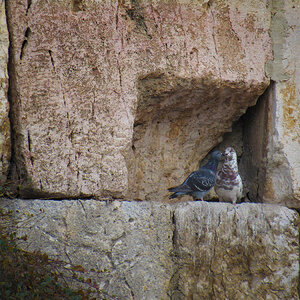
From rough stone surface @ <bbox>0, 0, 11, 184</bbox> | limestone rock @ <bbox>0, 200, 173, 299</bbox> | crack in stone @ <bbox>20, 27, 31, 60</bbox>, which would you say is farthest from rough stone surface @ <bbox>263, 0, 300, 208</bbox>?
rough stone surface @ <bbox>0, 0, 11, 184</bbox>

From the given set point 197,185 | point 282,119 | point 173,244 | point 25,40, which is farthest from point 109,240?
point 282,119

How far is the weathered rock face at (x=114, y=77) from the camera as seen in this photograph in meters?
3.61

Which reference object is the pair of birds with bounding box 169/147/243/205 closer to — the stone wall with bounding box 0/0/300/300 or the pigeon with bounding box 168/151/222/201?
the pigeon with bounding box 168/151/222/201

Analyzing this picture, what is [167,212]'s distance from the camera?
3.66 m

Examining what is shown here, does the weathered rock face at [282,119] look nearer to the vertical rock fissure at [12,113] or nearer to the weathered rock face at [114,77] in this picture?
the weathered rock face at [114,77]

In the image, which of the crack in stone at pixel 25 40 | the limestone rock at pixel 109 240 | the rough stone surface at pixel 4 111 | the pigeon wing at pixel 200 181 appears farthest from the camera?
the pigeon wing at pixel 200 181

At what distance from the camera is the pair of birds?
13.0ft

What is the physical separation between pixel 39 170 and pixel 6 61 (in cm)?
78

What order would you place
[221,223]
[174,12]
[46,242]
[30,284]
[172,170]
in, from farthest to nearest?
[172,170], [174,12], [221,223], [46,242], [30,284]

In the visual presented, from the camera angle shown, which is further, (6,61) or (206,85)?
(206,85)

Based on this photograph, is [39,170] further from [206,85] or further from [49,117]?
[206,85]

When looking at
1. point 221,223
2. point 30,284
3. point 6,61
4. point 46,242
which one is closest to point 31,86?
point 6,61

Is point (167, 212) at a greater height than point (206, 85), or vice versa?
point (206, 85)

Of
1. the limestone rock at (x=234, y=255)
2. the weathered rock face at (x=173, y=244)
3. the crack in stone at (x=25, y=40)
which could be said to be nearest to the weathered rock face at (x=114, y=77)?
the crack in stone at (x=25, y=40)
